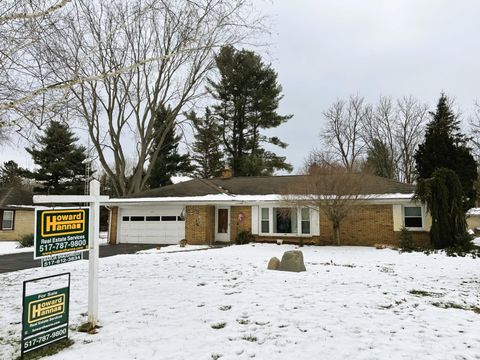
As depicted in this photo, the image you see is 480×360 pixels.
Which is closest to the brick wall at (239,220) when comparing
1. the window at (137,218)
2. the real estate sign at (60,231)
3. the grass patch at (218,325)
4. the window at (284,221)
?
the window at (284,221)

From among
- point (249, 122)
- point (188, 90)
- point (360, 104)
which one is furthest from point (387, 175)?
point (188, 90)

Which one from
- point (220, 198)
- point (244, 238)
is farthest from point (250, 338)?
point (220, 198)

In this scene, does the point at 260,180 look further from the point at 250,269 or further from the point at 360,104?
the point at 360,104

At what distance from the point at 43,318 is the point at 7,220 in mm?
25182

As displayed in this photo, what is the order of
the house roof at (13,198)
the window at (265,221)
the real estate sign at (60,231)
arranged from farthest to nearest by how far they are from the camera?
the house roof at (13,198) → the window at (265,221) → the real estate sign at (60,231)

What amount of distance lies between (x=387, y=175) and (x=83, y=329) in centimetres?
3242

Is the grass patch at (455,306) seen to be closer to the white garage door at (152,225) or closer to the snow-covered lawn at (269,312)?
the snow-covered lawn at (269,312)

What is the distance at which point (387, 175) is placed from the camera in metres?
32.8

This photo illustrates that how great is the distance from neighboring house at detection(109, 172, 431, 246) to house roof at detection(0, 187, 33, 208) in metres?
11.3

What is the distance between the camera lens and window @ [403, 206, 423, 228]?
15.8 m

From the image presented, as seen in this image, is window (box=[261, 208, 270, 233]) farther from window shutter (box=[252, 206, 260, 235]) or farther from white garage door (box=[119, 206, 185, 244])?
white garage door (box=[119, 206, 185, 244])

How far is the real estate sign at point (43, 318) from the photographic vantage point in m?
4.14

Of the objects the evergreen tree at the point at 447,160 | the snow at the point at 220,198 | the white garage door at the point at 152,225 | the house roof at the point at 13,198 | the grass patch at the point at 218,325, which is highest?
the evergreen tree at the point at 447,160

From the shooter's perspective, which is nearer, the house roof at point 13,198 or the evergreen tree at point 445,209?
the evergreen tree at point 445,209
